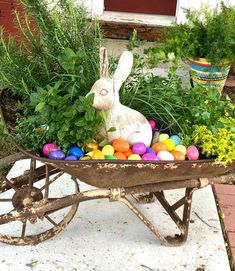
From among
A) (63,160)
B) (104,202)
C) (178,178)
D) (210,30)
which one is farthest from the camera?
(210,30)

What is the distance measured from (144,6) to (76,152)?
395 centimetres

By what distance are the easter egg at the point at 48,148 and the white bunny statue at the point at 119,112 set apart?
0.21 meters

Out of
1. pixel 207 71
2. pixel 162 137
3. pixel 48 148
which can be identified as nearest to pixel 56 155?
pixel 48 148

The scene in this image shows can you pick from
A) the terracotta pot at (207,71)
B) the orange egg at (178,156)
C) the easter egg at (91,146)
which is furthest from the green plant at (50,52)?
the terracotta pot at (207,71)

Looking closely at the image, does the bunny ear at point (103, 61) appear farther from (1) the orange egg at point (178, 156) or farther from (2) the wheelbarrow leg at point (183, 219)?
(2) the wheelbarrow leg at point (183, 219)

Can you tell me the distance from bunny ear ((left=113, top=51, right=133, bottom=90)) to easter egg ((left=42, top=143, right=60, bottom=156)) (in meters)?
0.37

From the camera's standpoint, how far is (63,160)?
77.1 inches

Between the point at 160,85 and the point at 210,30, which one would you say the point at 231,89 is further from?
the point at 160,85

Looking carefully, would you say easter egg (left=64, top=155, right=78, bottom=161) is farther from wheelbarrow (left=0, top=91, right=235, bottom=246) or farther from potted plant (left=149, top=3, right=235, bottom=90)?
potted plant (left=149, top=3, right=235, bottom=90)

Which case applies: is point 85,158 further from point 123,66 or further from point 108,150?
point 123,66

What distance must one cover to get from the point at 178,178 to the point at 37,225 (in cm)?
87

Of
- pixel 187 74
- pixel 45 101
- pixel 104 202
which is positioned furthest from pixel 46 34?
pixel 187 74

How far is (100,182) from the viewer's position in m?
2.12

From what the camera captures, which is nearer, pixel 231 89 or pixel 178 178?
pixel 178 178
